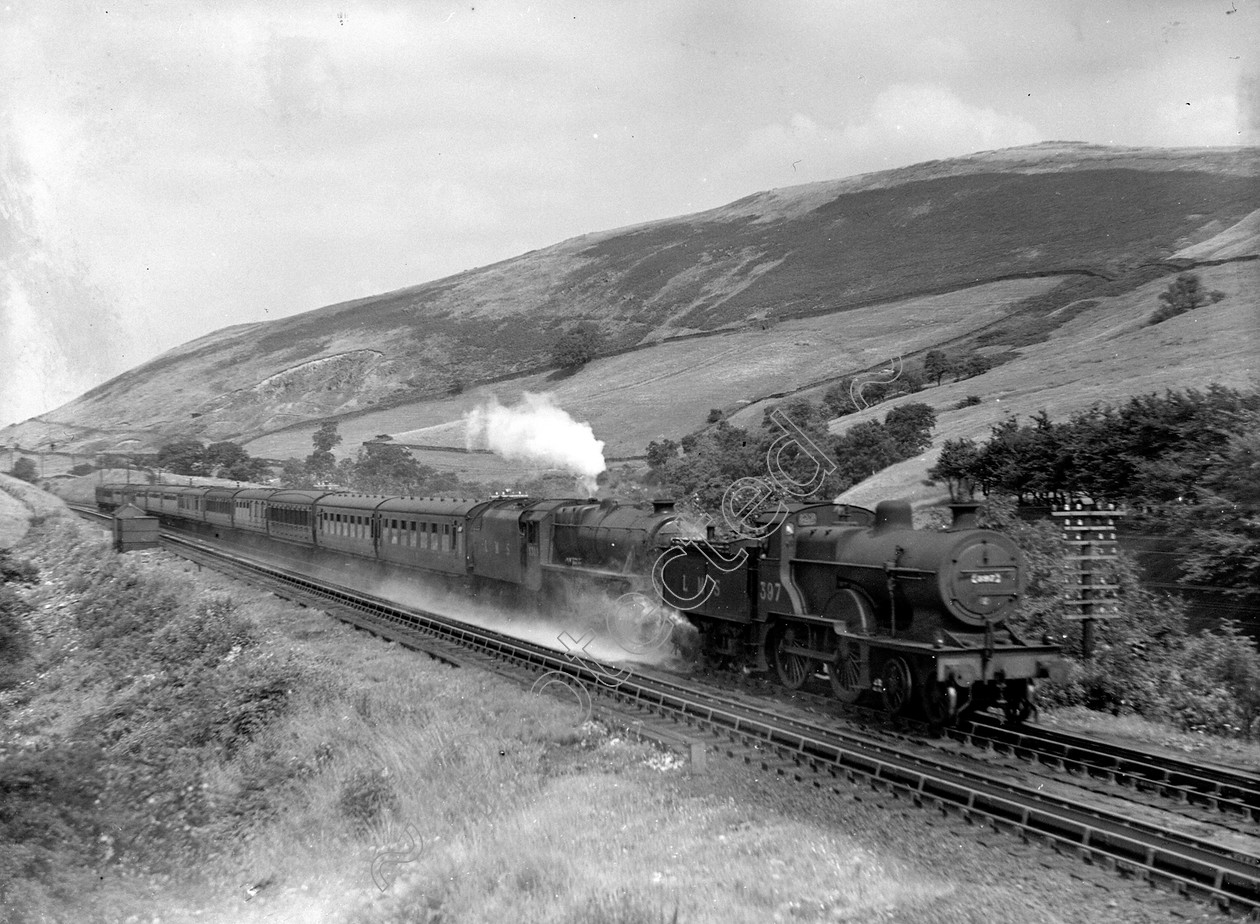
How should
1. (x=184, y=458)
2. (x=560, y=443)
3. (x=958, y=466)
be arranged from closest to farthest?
(x=560, y=443) < (x=958, y=466) < (x=184, y=458)

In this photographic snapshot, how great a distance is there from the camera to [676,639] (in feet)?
68.9

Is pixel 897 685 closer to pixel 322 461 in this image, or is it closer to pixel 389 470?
pixel 389 470

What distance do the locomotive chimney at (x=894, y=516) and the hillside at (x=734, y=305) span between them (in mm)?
38781

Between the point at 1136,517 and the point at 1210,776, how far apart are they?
18267mm

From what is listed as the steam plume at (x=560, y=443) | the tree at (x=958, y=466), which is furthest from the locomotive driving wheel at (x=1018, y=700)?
the steam plume at (x=560, y=443)

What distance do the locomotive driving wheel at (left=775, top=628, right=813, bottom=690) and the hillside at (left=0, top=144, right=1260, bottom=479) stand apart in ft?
125

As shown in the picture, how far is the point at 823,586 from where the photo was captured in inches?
617

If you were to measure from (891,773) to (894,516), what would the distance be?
436cm

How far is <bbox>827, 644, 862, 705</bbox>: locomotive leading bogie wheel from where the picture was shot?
48.0 feet

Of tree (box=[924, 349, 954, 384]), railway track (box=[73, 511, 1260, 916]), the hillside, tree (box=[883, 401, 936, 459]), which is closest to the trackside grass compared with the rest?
railway track (box=[73, 511, 1260, 916])

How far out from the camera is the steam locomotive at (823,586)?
13445 mm

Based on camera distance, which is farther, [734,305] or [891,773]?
[734,305]

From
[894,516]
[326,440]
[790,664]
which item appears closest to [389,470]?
[326,440]

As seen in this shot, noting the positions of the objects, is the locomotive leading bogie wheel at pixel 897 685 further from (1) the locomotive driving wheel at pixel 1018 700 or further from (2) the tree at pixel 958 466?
(2) the tree at pixel 958 466
